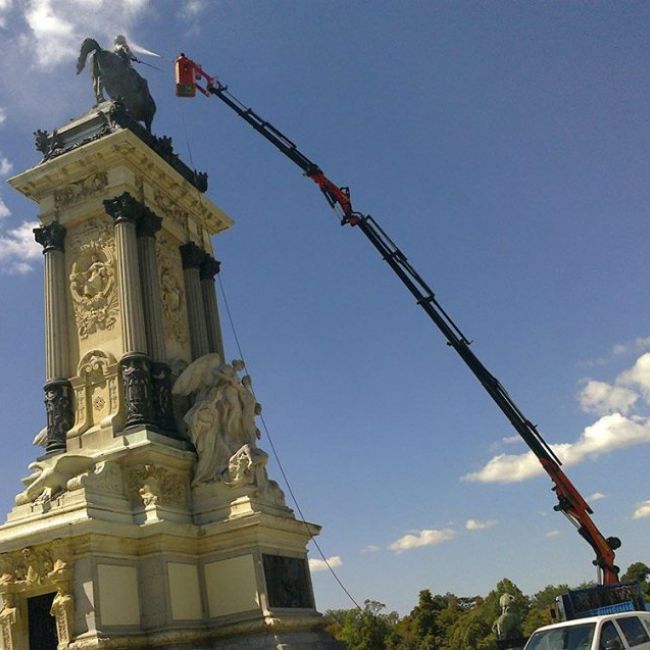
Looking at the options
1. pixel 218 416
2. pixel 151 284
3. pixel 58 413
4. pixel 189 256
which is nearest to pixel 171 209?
pixel 189 256

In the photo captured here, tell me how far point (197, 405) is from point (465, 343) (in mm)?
7566

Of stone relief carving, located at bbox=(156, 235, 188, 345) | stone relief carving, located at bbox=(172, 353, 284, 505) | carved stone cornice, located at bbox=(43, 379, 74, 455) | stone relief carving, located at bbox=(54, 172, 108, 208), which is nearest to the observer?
stone relief carving, located at bbox=(172, 353, 284, 505)

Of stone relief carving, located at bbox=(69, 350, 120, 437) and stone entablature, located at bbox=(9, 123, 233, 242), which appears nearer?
stone relief carving, located at bbox=(69, 350, 120, 437)

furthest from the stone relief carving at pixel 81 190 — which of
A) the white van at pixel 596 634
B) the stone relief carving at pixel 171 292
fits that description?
the white van at pixel 596 634

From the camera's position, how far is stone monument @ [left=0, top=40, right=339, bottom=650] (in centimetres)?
1630

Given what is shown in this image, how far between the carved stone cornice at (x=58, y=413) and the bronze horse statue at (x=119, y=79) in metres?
9.18

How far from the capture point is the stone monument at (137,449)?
53.5 feet

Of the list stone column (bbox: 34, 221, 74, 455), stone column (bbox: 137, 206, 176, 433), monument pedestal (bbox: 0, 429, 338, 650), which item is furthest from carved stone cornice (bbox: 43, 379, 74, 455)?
stone column (bbox: 137, 206, 176, 433)

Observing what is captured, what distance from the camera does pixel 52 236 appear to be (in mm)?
21891

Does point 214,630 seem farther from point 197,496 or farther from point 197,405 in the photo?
point 197,405

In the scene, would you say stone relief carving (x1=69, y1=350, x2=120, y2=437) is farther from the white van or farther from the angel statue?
the white van

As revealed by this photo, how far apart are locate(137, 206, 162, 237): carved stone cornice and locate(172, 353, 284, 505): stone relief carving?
387 cm

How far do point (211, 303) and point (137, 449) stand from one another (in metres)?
7.42

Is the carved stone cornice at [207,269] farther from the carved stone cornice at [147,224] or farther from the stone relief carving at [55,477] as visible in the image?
the stone relief carving at [55,477]
